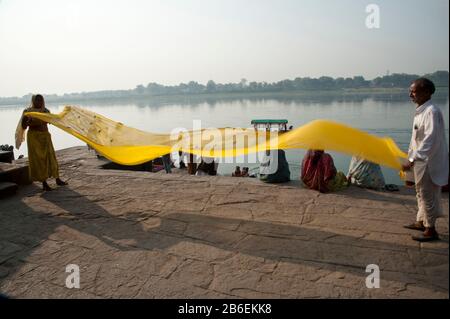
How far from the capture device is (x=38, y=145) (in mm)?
5746

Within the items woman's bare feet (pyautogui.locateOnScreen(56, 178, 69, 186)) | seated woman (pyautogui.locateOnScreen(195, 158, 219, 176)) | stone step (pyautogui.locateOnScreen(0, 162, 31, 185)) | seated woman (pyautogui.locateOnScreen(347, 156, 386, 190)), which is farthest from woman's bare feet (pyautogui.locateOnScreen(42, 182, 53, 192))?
seated woman (pyautogui.locateOnScreen(347, 156, 386, 190))

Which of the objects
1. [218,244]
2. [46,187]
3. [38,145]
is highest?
[38,145]

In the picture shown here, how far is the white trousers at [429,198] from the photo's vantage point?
322 cm

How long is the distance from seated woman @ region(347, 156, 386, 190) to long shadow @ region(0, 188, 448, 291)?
1.86 metres

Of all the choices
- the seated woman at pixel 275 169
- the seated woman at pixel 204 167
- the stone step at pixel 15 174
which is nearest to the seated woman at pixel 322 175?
the seated woman at pixel 275 169

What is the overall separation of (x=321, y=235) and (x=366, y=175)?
1.97 m

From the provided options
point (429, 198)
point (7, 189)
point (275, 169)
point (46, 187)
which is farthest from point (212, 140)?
point (7, 189)

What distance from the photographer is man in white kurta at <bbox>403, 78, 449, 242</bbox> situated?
3041 mm

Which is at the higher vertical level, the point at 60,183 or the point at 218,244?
the point at 60,183

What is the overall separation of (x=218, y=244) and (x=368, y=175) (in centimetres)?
297

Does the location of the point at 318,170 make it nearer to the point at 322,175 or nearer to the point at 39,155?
the point at 322,175

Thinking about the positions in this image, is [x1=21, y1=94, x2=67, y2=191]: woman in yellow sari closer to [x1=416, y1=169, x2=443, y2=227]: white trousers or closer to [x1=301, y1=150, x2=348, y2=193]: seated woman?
[x1=301, y1=150, x2=348, y2=193]: seated woman

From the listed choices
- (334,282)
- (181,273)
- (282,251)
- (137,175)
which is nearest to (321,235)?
(282,251)

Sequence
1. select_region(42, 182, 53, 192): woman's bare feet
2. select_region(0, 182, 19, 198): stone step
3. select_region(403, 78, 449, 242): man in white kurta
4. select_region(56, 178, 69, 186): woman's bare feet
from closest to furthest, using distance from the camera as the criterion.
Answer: select_region(403, 78, 449, 242): man in white kurta → select_region(0, 182, 19, 198): stone step → select_region(42, 182, 53, 192): woman's bare feet → select_region(56, 178, 69, 186): woman's bare feet
